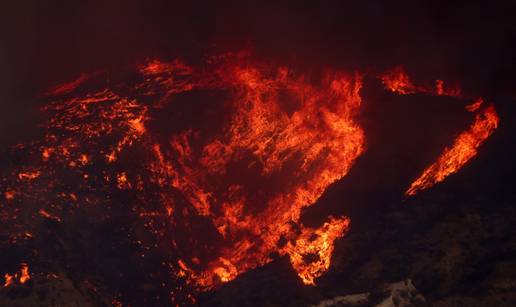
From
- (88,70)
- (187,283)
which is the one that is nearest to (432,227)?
(187,283)

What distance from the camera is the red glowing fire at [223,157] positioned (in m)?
7.14

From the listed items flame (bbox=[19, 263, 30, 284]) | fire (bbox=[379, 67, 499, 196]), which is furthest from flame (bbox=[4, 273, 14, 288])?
fire (bbox=[379, 67, 499, 196])

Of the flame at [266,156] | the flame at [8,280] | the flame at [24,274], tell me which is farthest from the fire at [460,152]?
the flame at [8,280]

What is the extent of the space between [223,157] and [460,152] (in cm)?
406

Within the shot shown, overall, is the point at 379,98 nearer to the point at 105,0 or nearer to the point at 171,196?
the point at 171,196

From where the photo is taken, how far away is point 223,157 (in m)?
7.68

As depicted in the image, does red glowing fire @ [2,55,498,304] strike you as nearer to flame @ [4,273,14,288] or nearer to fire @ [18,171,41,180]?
fire @ [18,171,41,180]

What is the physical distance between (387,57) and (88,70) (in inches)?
233

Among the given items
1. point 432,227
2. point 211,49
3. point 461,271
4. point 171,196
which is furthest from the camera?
point 211,49

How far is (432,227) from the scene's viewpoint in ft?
21.0

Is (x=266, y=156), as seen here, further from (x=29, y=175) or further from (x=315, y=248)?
(x=29, y=175)

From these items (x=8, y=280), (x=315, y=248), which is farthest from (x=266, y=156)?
(x=8, y=280)

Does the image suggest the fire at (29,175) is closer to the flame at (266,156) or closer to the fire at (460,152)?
the flame at (266,156)

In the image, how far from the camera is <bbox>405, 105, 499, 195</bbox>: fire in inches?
259
